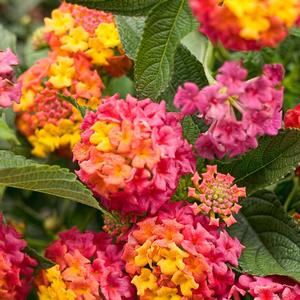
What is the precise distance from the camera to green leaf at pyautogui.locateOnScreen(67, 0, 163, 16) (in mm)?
890

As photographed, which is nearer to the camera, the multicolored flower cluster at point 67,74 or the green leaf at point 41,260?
the green leaf at point 41,260

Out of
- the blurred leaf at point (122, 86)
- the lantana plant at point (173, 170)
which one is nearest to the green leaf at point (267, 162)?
the lantana plant at point (173, 170)

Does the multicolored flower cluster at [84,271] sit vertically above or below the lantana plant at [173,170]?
below

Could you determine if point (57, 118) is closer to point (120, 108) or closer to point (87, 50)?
point (87, 50)

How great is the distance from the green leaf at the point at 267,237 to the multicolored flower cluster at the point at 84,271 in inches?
6.3

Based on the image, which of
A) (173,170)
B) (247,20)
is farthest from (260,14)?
(173,170)

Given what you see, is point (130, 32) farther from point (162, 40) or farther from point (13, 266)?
point (13, 266)

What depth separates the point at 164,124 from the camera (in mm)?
848

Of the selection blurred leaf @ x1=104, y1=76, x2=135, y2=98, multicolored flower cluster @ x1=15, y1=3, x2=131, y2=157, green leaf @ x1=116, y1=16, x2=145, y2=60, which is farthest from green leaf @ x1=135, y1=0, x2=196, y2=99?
blurred leaf @ x1=104, y1=76, x2=135, y2=98

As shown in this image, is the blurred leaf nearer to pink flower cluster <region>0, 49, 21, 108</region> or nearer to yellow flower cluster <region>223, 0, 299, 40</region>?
pink flower cluster <region>0, 49, 21, 108</region>

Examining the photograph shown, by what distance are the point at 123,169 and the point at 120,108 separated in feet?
0.25

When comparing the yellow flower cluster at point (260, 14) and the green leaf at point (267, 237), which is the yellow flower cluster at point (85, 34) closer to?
the green leaf at point (267, 237)

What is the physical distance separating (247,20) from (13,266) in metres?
0.46

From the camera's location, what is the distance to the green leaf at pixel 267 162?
2.97 ft
